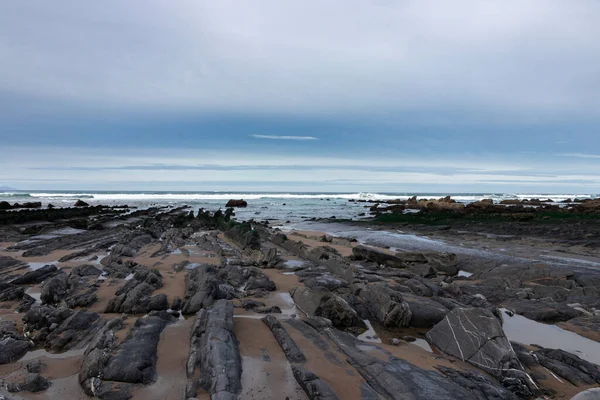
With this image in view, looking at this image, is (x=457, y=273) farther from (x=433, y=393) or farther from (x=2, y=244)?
(x=2, y=244)

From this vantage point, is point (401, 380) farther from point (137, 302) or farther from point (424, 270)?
point (424, 270)

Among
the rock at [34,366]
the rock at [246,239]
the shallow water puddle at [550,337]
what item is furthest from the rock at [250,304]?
the rock at [246,239]

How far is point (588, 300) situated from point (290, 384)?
902 centimetres

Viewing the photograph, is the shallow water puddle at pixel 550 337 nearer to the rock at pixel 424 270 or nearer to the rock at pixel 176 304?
the rock at pixel 424 270

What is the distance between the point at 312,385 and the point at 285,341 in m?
1.34

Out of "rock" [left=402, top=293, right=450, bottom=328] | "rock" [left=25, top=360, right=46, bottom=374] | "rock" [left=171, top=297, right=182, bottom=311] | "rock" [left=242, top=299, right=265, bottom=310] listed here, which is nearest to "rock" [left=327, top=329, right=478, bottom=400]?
"rock" [left=402, top=293, right=450, bottom=328]

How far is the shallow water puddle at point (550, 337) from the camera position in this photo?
6527mm

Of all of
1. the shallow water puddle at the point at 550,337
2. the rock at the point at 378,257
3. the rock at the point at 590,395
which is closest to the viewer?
the rock at the point at 590,395

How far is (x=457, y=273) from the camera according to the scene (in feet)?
43.5

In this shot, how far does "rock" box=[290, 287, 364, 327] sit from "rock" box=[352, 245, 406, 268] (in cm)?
649

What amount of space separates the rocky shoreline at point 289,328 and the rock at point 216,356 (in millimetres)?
22

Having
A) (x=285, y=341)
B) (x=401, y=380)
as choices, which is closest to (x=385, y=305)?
(x=285, y=341)

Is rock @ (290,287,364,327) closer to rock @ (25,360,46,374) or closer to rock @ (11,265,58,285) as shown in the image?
rock @ (25,360,46,374)

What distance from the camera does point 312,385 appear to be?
4355 millimetres
